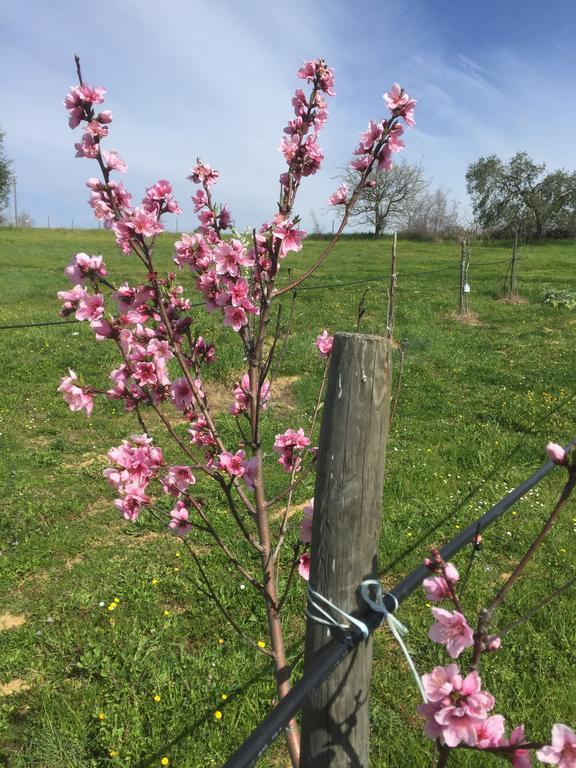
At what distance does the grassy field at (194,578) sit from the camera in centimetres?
287

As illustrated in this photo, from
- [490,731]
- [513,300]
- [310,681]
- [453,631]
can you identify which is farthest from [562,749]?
[513,300]

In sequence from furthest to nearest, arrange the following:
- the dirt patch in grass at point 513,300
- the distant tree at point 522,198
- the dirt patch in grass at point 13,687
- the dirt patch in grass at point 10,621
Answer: the distant tree at point 522,198 < the dirt patch in grass at point 513,300 < the dirt patch in grass at point 10,621 < the dirt patch in grass at point 13,687

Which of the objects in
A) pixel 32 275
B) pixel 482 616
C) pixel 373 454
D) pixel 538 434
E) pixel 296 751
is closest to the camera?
pixel 482 616

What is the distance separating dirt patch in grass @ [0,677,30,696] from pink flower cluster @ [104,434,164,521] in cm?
211

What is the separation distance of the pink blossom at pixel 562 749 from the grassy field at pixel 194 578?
1451mm

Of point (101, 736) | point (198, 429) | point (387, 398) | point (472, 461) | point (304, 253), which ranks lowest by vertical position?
point (101, 736)

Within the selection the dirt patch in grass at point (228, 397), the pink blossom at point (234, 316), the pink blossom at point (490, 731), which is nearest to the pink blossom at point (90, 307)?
the pink blossom at point (234, 316)

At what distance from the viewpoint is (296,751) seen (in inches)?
74.1

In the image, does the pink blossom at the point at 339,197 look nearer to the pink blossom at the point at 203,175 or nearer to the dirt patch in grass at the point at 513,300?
the pink blossom at the point at 203,175

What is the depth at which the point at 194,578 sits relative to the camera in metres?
4.02

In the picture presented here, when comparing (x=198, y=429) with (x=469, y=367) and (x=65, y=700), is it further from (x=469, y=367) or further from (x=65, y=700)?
(x=469, y=367)

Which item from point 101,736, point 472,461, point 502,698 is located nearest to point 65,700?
point 101,736

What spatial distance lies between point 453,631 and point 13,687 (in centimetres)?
315

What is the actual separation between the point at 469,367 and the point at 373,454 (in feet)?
28.2
